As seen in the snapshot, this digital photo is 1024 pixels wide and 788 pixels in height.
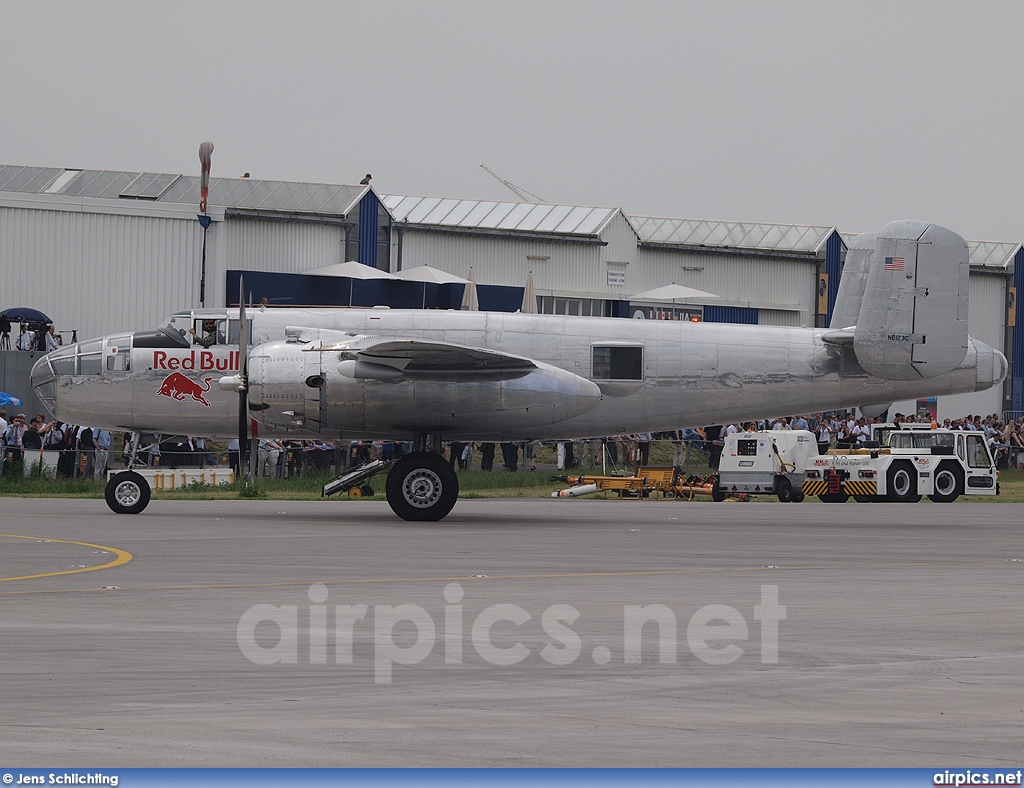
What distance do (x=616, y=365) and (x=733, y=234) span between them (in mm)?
41104

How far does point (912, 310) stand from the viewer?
79.9ft

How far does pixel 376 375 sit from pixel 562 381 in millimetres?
3206

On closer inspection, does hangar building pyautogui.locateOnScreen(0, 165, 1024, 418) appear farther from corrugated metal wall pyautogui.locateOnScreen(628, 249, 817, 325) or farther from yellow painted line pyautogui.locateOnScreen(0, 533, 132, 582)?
yellow painted line pyautogui.locateOnScreen(0, 533, 132, 582)

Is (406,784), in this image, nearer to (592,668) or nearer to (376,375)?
(592,668)

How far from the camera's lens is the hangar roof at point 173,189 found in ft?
159

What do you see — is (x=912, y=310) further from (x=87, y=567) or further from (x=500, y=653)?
(x=500, y=653)

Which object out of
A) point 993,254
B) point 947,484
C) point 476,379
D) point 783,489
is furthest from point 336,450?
point 993,254

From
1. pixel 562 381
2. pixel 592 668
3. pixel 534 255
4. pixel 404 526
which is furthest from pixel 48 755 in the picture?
pixel 534 255

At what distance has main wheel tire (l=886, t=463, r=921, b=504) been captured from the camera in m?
34.0

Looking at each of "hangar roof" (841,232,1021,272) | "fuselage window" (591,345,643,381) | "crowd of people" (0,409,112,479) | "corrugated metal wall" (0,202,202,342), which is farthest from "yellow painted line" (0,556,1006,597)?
"hangar roof" (841,232,1021,272)

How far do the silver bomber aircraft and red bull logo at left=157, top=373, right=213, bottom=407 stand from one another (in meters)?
0.02

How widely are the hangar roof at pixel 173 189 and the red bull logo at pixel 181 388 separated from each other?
83.3 ft

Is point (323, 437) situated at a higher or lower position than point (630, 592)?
higher

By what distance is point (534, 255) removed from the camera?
5750 centimetres
